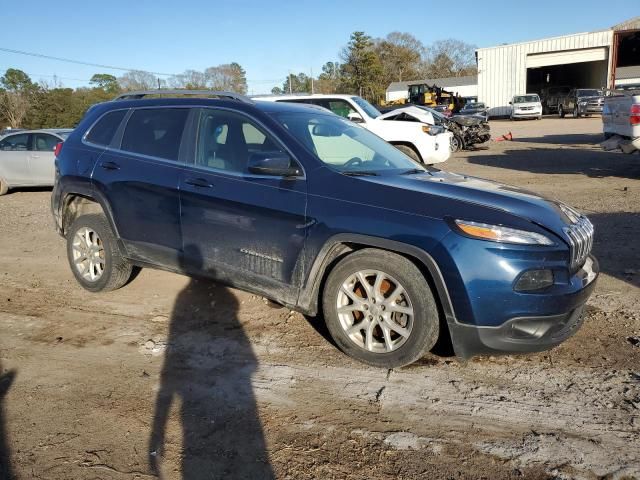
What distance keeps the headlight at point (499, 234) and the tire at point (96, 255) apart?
129 inches

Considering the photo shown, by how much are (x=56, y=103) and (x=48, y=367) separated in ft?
194

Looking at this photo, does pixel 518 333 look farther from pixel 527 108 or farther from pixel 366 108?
pixel 527 108

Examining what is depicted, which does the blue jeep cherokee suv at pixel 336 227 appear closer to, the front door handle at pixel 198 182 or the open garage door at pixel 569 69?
the front door handle at pixel 198 182

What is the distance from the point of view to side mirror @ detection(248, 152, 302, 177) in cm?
385

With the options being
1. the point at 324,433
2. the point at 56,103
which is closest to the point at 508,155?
the point at 324,433

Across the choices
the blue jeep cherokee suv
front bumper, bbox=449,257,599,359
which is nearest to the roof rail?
the blue jeep cherokee suv

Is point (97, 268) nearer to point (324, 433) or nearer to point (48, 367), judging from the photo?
point (48, 367)

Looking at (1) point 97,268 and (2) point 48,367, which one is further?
(1) point 97,268

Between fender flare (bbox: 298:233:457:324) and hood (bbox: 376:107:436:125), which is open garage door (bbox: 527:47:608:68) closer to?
hood (bbox: 376:107:436:125)

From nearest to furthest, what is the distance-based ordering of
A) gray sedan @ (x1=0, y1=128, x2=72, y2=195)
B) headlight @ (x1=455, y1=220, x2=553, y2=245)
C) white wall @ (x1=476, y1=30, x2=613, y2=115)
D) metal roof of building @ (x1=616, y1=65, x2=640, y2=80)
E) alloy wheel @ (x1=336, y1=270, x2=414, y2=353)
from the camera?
1. headlight @ (x1=455, y1=220, x2=553, y2=245)
2. alloy wheel @ (x1=336, y1=270, x2=414, y2=353)
3. gray sedan @ (x1=0, y1=128, x2=72, y2=195)
4. white wall @ (x1=476, y1=30, x2=613, y2=115)
5. metal roof of building @ (x1=616, y1=65, x2=640, y2=80)

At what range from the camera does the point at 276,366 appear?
382 cm

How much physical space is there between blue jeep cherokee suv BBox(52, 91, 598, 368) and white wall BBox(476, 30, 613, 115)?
146 ft

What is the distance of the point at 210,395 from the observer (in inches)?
134

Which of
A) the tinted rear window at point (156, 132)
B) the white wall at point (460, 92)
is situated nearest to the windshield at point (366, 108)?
the tinted rear window at point (156, 132)
